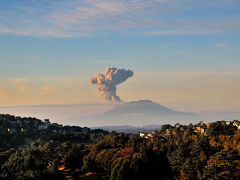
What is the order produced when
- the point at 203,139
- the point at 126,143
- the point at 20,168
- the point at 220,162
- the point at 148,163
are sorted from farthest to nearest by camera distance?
the point at 126,143 < the point at 203,139 < the point at 20,168 < the point at 148,163 < the point at 220,162

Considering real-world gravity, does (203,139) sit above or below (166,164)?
above

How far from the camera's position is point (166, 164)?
305 feet

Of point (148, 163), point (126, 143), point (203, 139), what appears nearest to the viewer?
point (148, 163)

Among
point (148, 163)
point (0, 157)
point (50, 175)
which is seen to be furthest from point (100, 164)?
point (0, 157)

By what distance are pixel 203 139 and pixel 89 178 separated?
36.4 meters

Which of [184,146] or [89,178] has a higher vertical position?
[184,146]

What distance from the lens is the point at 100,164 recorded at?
94.1m

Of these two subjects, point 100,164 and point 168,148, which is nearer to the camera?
point 100,164

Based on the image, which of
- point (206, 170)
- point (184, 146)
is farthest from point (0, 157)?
point (206, 170)

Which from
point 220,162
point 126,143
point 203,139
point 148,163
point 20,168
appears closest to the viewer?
point 220,162

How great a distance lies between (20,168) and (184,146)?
49.4 m

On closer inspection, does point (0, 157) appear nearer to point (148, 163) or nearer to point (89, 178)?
point (89, 178)

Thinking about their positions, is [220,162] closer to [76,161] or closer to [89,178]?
[89,178]

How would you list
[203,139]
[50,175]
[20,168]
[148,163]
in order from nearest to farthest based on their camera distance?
[50,175]
[148,163]
[20,168]
[203,139]
